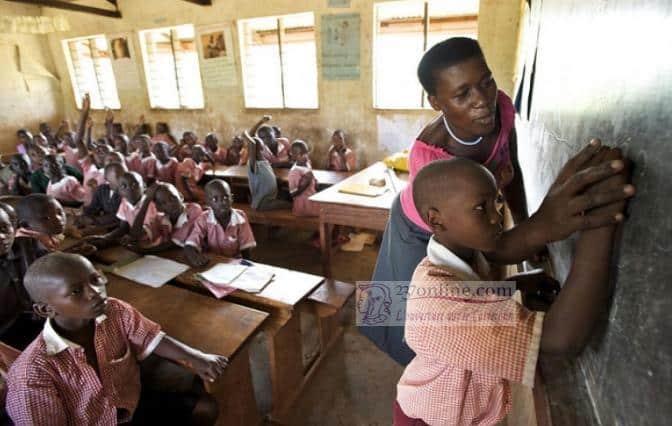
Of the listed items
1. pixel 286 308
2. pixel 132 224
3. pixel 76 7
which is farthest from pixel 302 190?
pixel 76 7

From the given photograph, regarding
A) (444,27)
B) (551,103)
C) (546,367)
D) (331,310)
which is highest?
(444,27)

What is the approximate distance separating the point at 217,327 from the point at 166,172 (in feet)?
12.5

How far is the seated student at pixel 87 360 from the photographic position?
1.16 metres

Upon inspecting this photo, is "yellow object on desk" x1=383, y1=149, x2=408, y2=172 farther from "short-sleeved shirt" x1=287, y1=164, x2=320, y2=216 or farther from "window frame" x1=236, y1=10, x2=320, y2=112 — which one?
"window frame" x1=236, y1=10, x2=320, y2=112

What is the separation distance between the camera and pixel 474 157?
121 cm

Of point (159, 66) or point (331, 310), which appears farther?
point (159, 66)

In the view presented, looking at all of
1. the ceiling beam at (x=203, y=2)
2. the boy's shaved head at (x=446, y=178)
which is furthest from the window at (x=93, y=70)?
the boy's shaved head at (x=446, y=178)

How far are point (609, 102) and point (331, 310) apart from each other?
1.77 metres

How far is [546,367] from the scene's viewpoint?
0.87 meters

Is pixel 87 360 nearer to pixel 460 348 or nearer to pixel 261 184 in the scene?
pixel 460 348

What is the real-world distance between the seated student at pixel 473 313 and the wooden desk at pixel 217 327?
0.81 m

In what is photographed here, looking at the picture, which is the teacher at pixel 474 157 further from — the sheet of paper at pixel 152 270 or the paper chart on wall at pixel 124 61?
the paper chart on wall at pixel 124 61

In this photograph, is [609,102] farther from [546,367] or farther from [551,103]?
[551,103]

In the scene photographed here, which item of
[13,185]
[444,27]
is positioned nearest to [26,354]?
[13,185]
